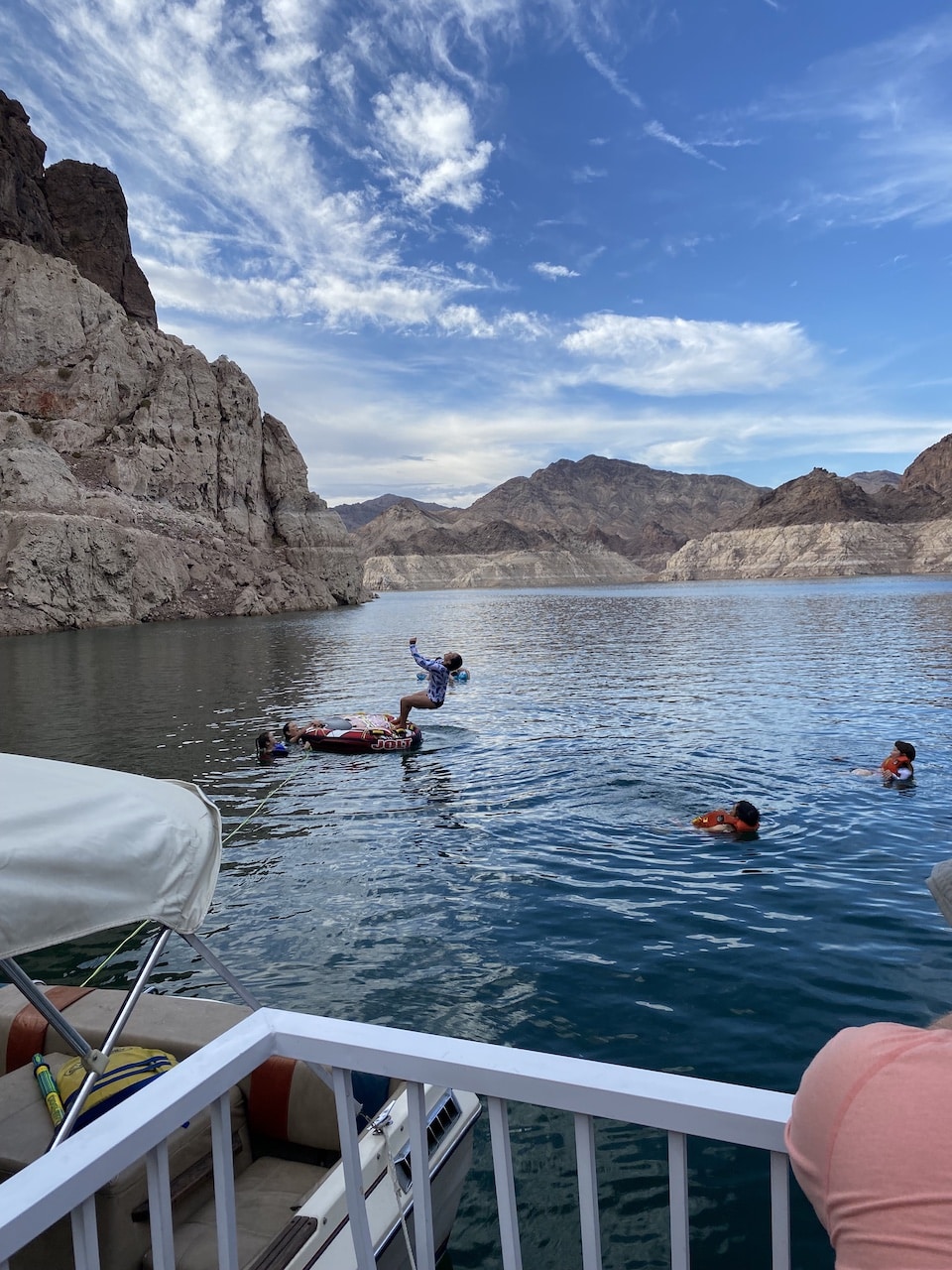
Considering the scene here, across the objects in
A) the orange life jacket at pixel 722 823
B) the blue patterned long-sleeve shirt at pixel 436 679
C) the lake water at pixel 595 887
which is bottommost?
the lake water at pixel 595 887

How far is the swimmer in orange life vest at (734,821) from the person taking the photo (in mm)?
11953

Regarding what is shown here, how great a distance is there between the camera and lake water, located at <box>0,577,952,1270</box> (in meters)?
5.91

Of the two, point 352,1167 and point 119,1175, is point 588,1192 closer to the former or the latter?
point 352,1167

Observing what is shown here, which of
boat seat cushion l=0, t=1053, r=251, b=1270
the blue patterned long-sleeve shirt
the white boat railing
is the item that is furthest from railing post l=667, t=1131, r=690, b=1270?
the blue patterned long-sleeve shirt

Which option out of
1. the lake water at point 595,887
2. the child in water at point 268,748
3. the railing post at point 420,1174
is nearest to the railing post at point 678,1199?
the railing post at point 420,1174

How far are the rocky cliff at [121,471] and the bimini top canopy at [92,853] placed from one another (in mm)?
60969

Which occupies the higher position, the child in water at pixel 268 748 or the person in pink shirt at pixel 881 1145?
the person in pink shirt at pixel 881 1145

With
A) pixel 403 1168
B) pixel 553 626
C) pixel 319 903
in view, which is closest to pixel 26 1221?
pixel 403 1168

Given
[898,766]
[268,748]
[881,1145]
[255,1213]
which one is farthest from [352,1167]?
[268,748]

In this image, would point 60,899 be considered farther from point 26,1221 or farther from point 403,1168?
point 403,1168

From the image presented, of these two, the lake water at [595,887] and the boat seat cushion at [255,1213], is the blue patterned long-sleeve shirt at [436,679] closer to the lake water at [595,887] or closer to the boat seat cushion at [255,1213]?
the lake water at [595,887]

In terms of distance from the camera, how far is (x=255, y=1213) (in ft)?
13.2

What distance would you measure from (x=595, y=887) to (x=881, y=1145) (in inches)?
349

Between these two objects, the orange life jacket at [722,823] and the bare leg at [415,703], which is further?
the bare leg at [415,703]
